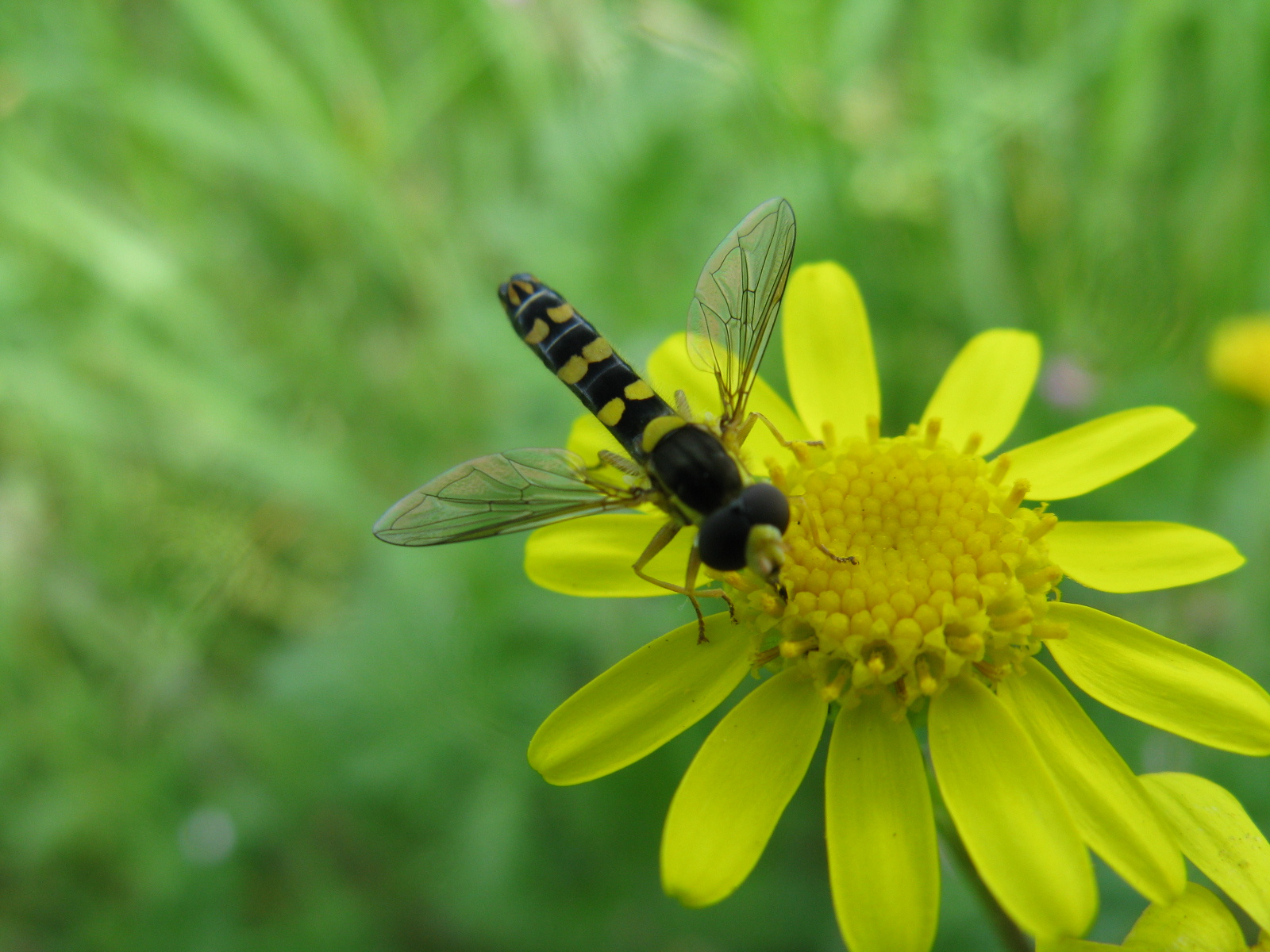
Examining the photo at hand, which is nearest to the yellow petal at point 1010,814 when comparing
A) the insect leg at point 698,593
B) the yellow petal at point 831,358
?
the insect leg at point 698,593

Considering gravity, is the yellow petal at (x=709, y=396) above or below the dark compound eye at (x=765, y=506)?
above

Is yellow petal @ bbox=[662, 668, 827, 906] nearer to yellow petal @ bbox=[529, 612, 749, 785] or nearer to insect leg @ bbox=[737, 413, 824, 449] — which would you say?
yellow petal @ bbox=[529, 612, 749, 785]

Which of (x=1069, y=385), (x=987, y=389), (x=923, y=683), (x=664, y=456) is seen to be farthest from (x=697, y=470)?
(x=1069, y=385)

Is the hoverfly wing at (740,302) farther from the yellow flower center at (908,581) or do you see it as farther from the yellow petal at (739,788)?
the yellow petal at (739,788)

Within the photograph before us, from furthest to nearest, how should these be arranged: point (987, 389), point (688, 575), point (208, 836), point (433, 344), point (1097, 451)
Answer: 1. point (433, 344)
2. point (208, 836)
3. point (987, 389)
4. point (1097, 451)
5. point (688, 575)

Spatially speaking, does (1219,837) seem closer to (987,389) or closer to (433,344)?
(987,389)


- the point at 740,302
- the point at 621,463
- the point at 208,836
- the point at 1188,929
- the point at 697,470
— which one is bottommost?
the point at 1188,929

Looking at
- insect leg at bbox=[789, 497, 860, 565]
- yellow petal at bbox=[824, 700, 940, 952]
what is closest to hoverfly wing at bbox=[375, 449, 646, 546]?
insect leg at bbox=[789, 497, 860, 565]
